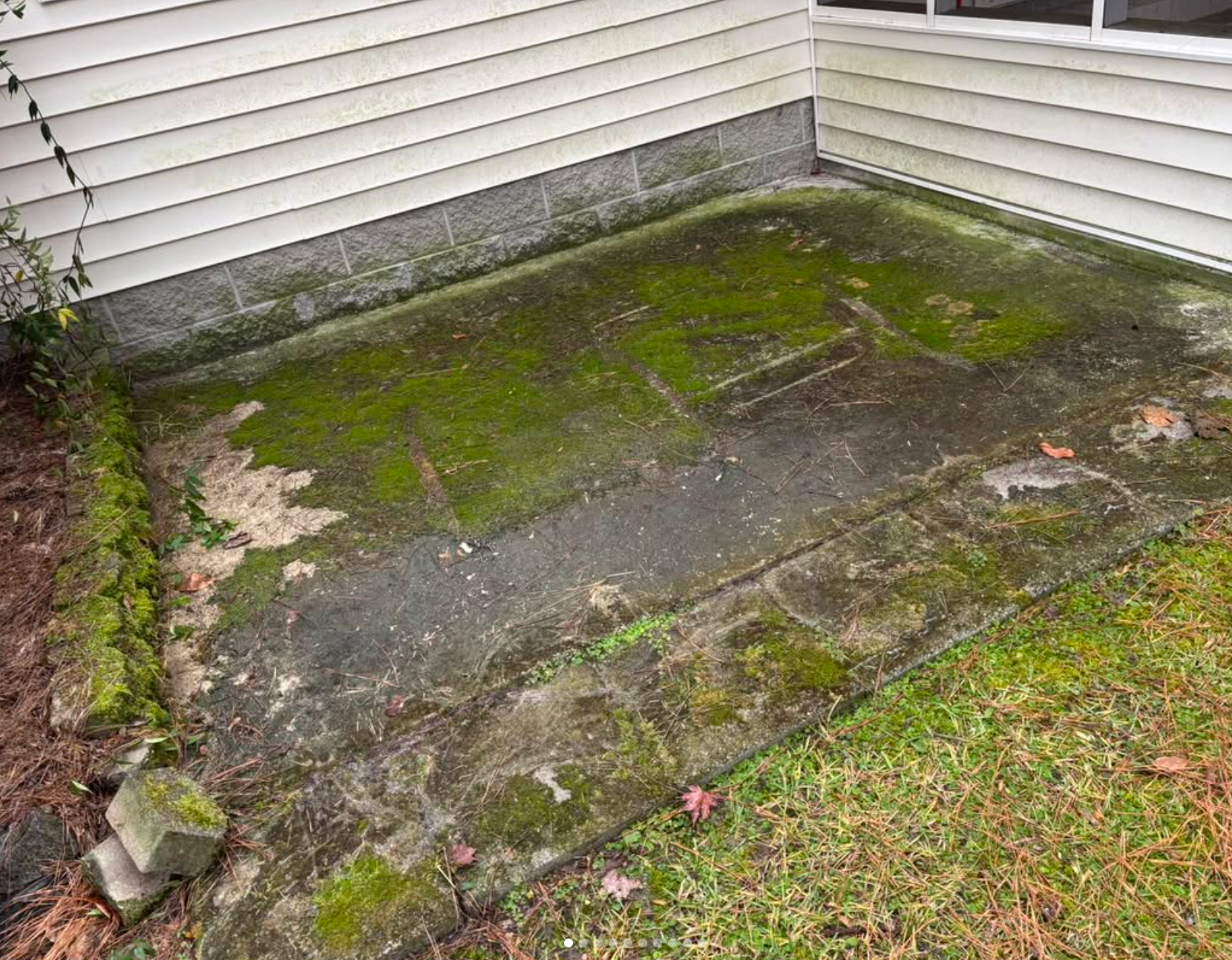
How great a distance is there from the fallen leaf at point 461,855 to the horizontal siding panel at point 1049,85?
3852 mm

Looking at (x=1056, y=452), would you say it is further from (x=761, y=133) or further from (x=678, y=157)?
(x=761, y=133)

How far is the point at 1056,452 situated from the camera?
3180mm

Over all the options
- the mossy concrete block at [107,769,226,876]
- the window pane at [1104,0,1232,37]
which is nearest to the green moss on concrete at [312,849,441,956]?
the mossy concrete block at [107,769,226,876]

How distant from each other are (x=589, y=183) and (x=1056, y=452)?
3.33m

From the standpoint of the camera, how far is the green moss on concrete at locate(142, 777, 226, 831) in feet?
7.36

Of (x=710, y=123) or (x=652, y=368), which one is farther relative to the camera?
(x=710, y=123)

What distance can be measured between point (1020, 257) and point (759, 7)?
229 centimetres

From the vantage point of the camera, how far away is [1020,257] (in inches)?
177

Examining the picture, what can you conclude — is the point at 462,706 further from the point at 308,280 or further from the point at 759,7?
the point at 759,7

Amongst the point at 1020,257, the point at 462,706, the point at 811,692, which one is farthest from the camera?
the point at 1020,257

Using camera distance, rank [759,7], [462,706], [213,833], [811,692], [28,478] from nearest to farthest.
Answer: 1. [213,833]
2. [811,692]
3. [462,706]
4. [28,478]
5. [759,7]

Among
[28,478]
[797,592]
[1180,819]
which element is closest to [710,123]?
[797,592]

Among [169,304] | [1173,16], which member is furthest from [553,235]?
[1173,16]

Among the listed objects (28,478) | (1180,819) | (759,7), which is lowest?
(1180,819)
